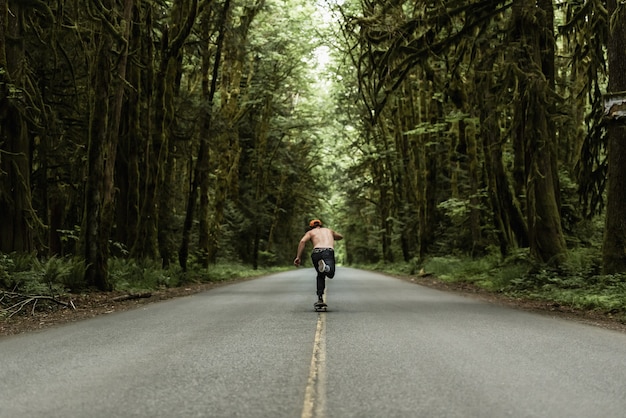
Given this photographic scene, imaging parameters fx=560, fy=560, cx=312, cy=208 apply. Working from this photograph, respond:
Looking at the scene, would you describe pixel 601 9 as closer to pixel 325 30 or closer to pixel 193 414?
pixel 193 414

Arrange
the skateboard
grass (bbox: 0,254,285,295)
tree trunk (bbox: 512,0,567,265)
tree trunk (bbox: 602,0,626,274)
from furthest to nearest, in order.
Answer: tree trunk (bbox: 512,0,567,265) < tree trunk (bbox: 602,0,626,274) < grass (bbox: 0,254,285,295) < the skateboard

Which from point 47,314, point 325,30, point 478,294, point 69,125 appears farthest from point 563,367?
point 325,30

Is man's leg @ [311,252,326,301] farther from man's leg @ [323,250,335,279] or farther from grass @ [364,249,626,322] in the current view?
grass @ [364,249,626,322]

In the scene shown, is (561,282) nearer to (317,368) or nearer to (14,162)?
(317,368)

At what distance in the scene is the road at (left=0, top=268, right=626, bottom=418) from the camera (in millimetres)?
4398

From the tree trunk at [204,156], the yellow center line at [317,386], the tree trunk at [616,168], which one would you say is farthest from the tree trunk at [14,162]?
the tree trunk at [616,168]

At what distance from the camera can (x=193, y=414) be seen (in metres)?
4.20

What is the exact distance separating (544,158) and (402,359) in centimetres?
1142

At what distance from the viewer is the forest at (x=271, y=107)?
45.9 ft

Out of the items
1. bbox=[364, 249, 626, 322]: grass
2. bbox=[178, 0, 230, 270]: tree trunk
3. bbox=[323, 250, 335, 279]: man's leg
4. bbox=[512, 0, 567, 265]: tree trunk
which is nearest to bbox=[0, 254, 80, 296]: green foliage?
bbox=[323, 250, 335, 279]: man's leg

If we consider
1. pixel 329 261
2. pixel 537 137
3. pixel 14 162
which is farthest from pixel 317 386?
pixel 537 137

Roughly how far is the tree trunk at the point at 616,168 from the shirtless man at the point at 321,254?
20.3 ft

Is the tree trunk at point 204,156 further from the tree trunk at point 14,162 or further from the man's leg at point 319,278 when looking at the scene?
the man's leg at point 319,278

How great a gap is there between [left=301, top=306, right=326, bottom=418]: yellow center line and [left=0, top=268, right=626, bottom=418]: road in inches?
0.6
